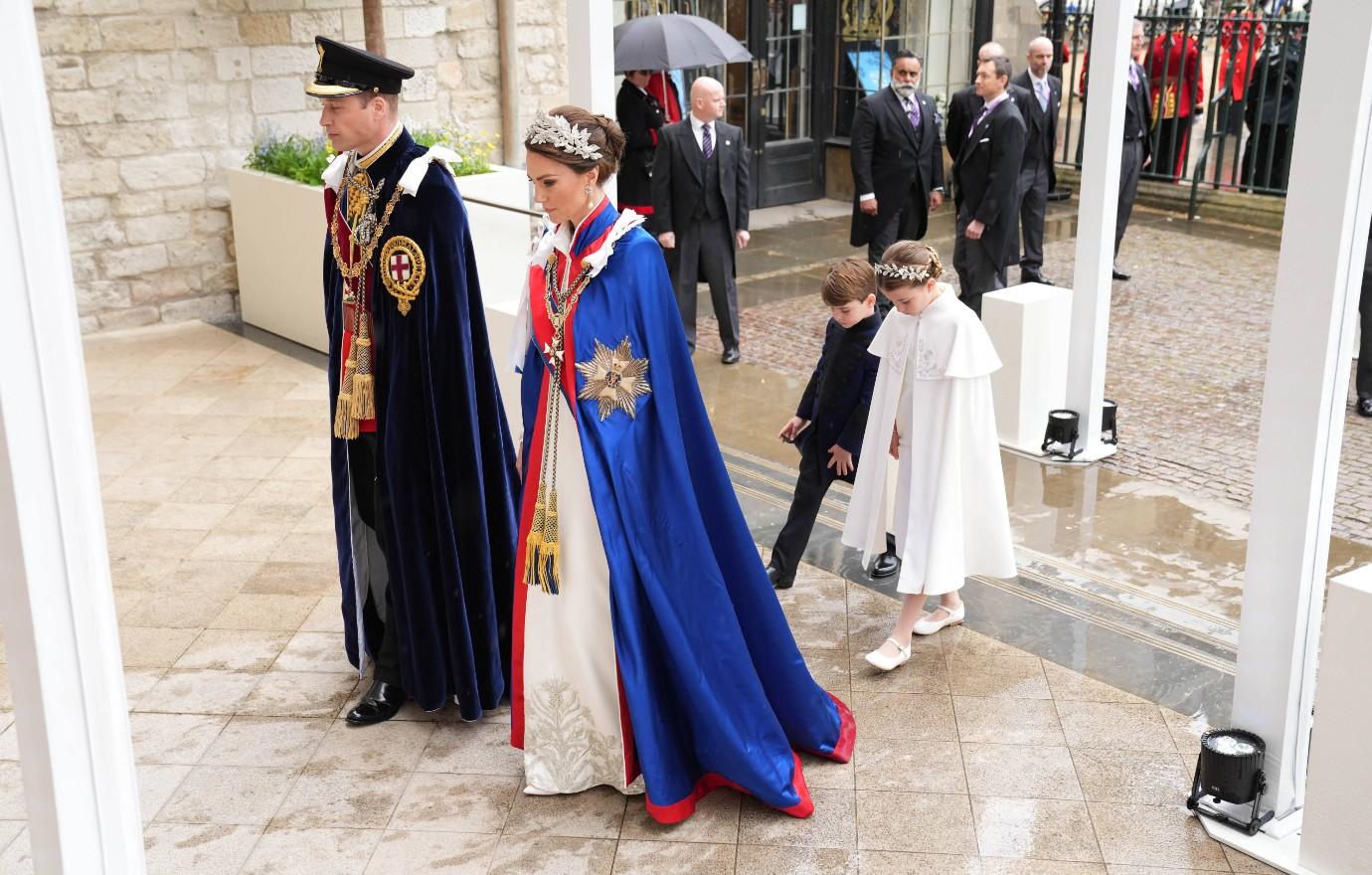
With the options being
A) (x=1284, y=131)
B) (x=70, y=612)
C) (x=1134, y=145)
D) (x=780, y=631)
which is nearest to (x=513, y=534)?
(x=780, y=631)

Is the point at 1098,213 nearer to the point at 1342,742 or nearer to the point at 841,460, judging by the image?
the point at 841,460

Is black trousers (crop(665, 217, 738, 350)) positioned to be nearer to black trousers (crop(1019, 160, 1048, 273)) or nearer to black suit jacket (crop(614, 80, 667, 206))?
black suit jacket (crop(614, 80, 667, 206))

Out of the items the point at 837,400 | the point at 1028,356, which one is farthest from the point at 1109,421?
the point at 837,400

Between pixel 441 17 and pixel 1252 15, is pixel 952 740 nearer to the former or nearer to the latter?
pixel 441 17

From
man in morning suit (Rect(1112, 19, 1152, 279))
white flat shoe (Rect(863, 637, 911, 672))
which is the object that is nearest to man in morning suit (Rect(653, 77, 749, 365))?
man in morning suit (Rect(1112, 19, 1152, 279))

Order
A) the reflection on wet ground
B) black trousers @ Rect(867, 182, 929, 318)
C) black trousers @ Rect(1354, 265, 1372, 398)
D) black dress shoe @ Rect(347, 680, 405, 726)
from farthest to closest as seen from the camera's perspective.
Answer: black trousers @ Rect(867, 182, 929, 318) → black trousers @ Rect(1354, 265, 1372, 398) → the reflection on wet ground → black dress shoe @ Rect(347, 680, 405, 726)

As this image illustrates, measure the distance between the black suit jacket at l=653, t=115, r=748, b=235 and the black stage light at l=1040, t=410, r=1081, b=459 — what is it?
90.1 inches

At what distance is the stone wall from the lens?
844cm

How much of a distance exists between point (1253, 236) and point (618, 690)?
29.2 feet

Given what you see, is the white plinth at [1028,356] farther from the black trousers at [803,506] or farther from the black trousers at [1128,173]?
the black trousers at [1128,173]

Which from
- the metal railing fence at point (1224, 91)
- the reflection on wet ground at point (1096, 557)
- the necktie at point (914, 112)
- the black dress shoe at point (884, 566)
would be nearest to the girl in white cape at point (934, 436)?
the reflection on wet ground at point (1096, 557)

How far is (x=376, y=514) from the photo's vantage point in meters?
4.34

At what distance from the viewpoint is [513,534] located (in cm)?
439

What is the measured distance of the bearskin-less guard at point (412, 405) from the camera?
4.05m
